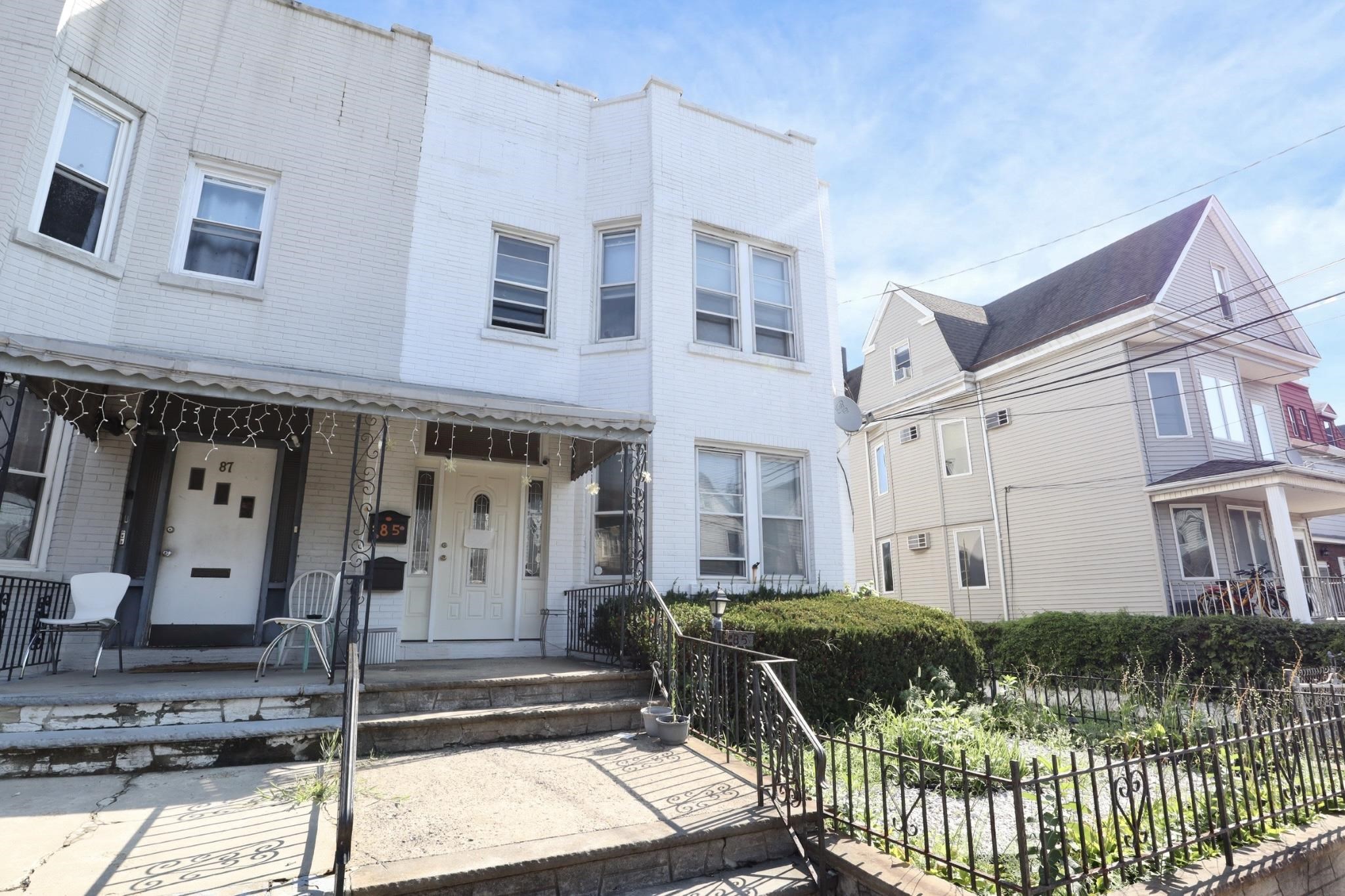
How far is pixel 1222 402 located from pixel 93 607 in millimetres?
19755

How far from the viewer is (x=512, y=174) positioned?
31.8ft

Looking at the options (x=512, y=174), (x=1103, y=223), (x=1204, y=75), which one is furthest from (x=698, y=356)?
(x=1103, y=223)

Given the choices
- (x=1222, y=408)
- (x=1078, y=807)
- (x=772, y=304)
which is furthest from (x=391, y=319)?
(x=1222, y=408)

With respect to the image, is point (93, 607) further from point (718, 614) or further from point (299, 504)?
point (718, 614)

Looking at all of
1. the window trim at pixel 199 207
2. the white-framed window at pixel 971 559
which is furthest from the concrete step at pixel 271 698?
the white-framed window at pixel 971 559

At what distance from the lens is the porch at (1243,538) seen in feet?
39.6

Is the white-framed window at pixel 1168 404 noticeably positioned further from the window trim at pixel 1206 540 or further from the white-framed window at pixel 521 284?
the white-framed window at pixel 521 284

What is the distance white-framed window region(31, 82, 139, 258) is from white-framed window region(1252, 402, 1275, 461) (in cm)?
2144

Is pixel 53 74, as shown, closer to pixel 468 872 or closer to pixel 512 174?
pixel 512 174

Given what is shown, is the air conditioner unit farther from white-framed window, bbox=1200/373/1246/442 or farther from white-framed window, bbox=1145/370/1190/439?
white-framed window, bbox=1200/373/1246/442

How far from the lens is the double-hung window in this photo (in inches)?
405

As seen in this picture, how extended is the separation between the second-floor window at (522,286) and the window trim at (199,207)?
2.69m

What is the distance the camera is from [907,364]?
19797 millimetres

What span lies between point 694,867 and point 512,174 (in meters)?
8.82
